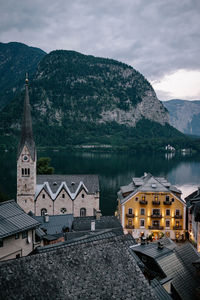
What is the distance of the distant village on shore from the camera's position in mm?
11176

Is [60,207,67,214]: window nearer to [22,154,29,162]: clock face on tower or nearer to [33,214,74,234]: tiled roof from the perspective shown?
[33,214,74,234]: tiled roof

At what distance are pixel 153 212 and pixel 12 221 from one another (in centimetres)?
2861

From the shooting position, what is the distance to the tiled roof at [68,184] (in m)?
52.1

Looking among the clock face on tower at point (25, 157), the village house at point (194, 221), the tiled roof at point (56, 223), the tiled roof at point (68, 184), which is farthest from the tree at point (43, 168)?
the village house at point (194, 221)

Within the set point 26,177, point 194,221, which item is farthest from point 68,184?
point 194,221

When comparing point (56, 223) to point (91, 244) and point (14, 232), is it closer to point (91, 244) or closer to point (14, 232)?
point (14, 232)

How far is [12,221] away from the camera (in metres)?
24.0

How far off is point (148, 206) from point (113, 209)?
79.8 ft

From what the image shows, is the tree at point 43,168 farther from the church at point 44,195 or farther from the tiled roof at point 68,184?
the church at point 44,195

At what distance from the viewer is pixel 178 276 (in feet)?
70.4

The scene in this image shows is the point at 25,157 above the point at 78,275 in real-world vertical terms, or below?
above

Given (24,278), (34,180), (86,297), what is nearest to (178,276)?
(86,297)

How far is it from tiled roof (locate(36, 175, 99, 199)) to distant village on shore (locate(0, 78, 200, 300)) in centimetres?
18

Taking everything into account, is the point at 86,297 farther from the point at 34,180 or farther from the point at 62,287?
the point at 34,180
